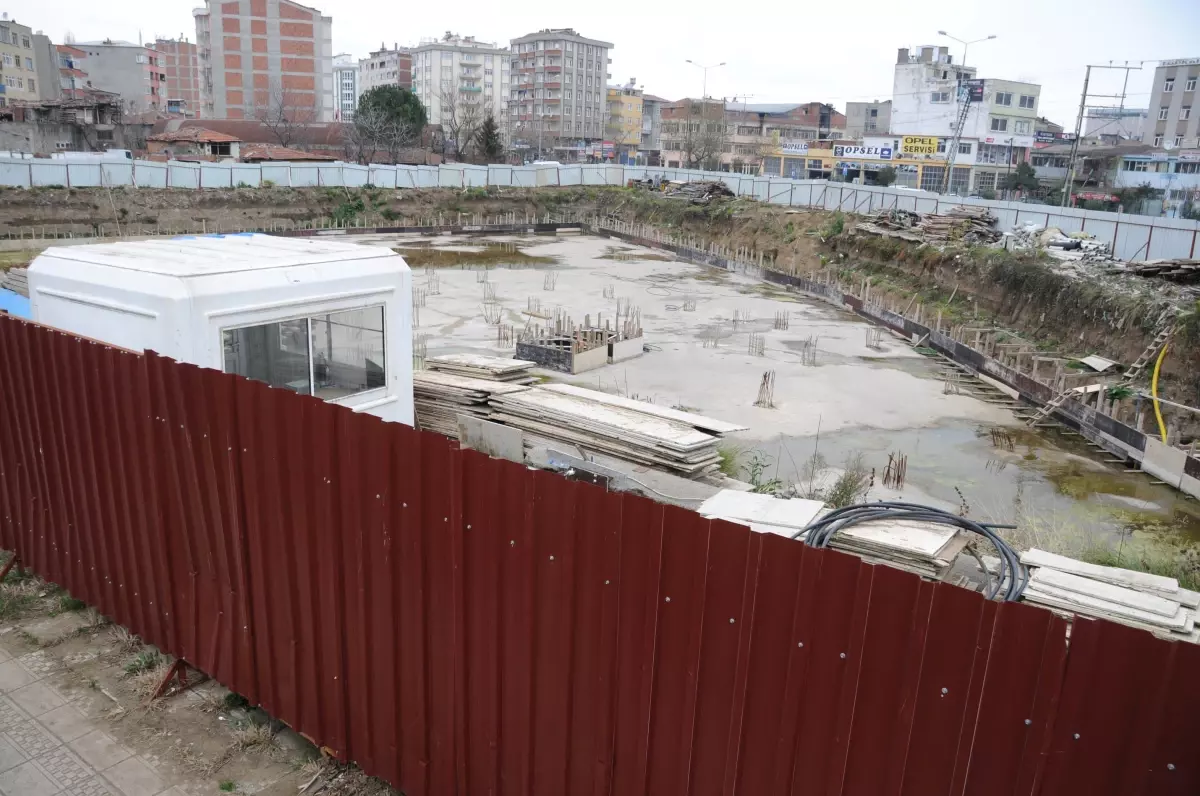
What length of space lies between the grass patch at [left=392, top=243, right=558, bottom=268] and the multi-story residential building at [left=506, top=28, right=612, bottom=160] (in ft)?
303

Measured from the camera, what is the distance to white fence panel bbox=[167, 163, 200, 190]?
142 ft

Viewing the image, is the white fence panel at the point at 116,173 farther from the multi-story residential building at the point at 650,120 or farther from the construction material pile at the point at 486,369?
the multi-story residential building at the point at 650,120

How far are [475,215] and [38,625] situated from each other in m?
46.3

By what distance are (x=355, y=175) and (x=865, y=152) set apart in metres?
49.1

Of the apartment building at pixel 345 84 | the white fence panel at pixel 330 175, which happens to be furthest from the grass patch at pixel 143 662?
the apartment building at pixel 345 84

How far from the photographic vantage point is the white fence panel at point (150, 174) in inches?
1671

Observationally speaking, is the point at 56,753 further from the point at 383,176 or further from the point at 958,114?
the point at 958,114

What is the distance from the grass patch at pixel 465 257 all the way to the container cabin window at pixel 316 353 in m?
26.0

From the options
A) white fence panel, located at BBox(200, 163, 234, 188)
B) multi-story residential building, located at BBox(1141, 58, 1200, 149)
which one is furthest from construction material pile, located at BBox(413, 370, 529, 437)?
multi-story residential building, located at BBox(1141, 58, 1200, 149)

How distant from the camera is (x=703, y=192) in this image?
1934 inches

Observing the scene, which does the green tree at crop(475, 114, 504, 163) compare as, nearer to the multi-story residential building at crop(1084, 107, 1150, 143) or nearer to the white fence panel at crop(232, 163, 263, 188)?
the white fence panel at crop(232, 163, 263, 188)

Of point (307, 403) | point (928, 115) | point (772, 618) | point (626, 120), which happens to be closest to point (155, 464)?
point (307, 403)

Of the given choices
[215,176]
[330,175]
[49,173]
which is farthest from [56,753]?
[330,175]

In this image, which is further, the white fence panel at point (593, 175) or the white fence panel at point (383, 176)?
the white fence panel at point (593, 175)
